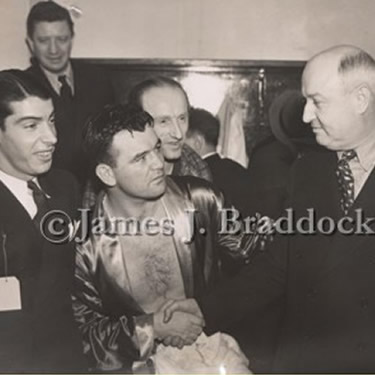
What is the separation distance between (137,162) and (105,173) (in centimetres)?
11

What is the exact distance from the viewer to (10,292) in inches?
89.2

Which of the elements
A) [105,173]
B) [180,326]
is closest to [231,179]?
[105,173]

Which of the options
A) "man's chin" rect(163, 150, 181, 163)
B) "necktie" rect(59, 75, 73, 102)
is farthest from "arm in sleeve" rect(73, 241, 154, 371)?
"necktie" rect(59, 75, 73, 102)

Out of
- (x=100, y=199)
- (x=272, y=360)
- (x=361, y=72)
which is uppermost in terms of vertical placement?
(x=361, y=72)

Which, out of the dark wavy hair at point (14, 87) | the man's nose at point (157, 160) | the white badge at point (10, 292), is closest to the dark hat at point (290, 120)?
the man's nose at point (157, 160)

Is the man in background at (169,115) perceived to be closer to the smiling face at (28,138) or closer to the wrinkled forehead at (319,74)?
the smiling face at (28,138)

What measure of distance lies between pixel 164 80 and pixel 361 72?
0.67 meters

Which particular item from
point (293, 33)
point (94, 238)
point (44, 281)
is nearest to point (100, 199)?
point (94, 238)

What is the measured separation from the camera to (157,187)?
2303 mm

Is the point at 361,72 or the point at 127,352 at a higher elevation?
the point at 361,72

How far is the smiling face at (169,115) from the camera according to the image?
2.29m

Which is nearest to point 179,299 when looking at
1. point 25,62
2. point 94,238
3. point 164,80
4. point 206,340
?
point 206,340

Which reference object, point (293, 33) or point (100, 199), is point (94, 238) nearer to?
point (100, 199)

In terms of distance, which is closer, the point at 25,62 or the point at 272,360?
the point at 25,62
